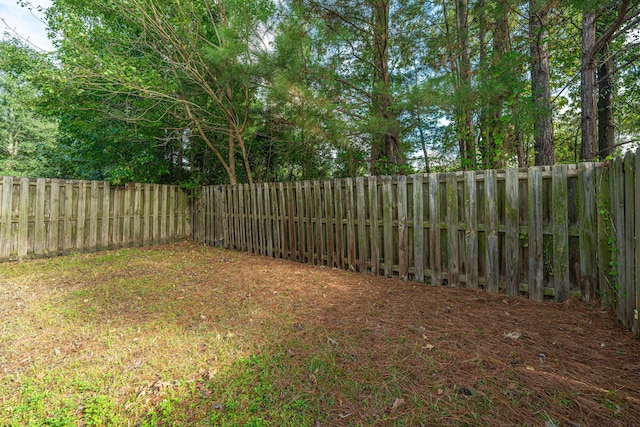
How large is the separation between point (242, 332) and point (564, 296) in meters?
3.32

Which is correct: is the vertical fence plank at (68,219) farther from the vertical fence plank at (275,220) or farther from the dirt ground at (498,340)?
the dirt ground at (498,340)

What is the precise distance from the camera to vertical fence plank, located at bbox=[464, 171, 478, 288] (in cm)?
375

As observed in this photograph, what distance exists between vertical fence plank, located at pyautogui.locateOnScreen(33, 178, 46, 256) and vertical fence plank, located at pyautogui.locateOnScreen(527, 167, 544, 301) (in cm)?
856

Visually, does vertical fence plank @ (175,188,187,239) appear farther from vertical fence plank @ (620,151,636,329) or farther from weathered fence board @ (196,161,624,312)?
vertical fence plank @ (620,151,636,329)

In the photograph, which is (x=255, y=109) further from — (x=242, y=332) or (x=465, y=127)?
(x=242, y=332)

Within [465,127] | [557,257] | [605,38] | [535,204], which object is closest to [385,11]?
[465,127]

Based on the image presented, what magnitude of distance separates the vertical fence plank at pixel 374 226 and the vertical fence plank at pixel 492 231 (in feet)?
5.08

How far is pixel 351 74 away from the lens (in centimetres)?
743

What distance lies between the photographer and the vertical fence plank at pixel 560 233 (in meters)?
3.16

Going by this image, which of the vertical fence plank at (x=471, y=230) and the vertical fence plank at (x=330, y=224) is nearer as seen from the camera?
the vertical fence plank at (x=471, y=230)

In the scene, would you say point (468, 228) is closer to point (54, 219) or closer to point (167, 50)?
point (167, 50)

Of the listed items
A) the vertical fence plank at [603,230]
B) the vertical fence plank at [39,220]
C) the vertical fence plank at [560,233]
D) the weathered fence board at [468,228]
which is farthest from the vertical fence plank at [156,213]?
the vertical fence plank at [603,230]

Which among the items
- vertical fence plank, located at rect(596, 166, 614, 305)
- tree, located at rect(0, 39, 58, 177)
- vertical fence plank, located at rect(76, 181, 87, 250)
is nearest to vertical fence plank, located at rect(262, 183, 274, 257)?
vertical fence plank, located at rect(76, 181, 87, 250)

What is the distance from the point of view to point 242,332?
2.63 metres
